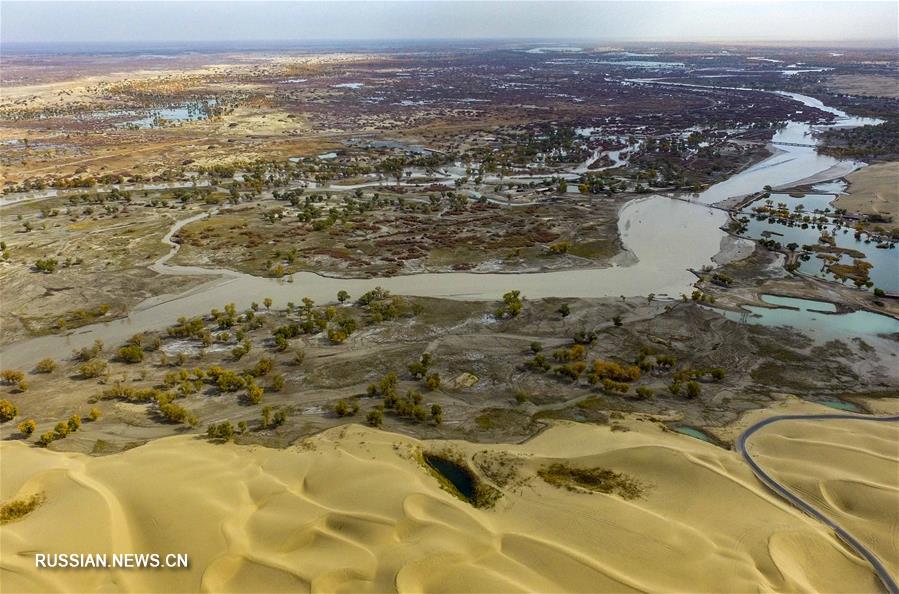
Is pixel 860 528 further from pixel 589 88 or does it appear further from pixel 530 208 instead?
pixel 589 88

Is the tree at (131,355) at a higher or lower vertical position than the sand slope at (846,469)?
higher

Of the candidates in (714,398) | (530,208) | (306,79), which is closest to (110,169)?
(530,208)

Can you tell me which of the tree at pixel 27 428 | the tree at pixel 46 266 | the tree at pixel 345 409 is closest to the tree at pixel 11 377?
the tree at pixel 27 428

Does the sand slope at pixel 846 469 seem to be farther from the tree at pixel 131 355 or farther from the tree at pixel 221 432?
the tree at pixel 131 355

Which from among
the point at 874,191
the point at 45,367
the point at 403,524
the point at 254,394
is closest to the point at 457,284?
the point at 254,394

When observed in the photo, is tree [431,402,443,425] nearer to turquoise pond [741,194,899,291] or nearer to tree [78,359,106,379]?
tree [78,359,106,379]

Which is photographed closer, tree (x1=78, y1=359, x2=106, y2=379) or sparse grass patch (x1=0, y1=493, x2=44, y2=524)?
sparse grass patch (x1=0, y1=493, x2=44, y2=524)

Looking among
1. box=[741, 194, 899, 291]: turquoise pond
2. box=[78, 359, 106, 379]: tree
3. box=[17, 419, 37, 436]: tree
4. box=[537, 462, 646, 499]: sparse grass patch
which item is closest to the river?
box=[78, 359, 106, 379]: tree
